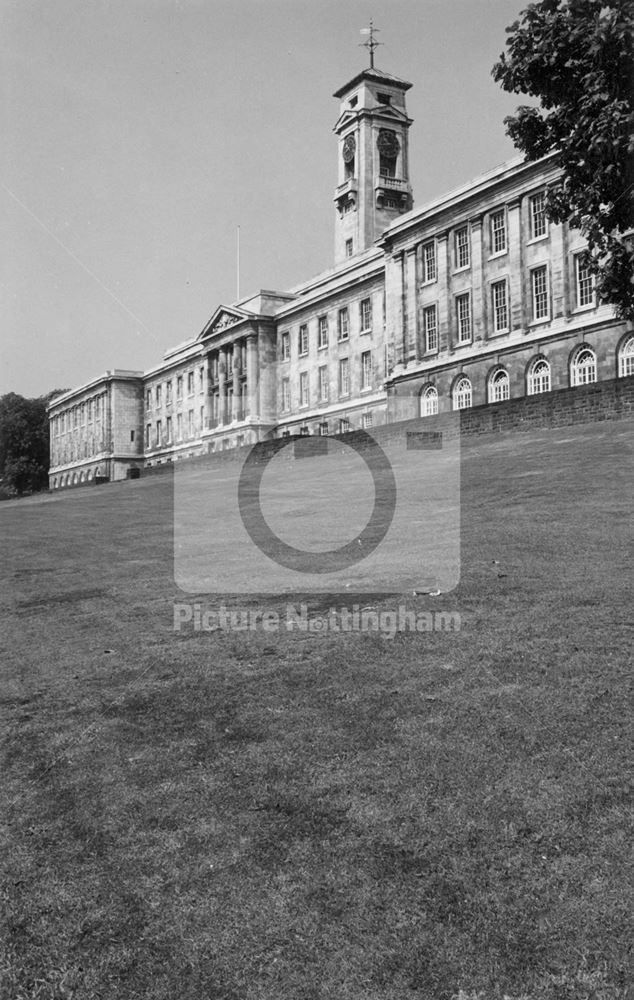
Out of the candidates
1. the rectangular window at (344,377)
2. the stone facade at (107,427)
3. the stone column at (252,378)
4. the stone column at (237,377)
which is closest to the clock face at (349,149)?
the stone column at (252,378)

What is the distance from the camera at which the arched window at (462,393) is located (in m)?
49.6

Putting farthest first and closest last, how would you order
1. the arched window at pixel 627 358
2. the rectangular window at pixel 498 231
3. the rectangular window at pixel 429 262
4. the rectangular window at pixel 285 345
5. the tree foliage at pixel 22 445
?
1. the tree foliage at pixel 22 445
2. the rectangular window at pixel 285 345
3. the rectangular window at pixel 429 262
4. the rectangular window at pixel 498 231
5. the arched window at pixel 627 358

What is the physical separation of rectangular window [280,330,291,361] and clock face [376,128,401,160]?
74.3 feet

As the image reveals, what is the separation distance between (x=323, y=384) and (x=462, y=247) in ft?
70.3

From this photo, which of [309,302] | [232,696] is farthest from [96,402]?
[232,696]

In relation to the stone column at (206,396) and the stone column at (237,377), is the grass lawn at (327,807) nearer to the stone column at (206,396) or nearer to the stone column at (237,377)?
the stone column at (237,377)

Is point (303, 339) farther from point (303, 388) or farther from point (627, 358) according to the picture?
point (627, 358)

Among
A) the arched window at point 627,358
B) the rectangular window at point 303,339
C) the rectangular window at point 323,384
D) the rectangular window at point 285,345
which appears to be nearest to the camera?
the arched window at point 627,358

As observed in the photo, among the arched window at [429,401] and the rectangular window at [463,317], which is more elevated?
the rectangular window at [463,317]

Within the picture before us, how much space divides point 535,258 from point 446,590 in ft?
134

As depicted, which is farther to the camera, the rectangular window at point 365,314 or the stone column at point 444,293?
the rectangular window at point 365,314

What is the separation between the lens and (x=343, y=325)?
67688mm

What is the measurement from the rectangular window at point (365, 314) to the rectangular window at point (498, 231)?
649 inches

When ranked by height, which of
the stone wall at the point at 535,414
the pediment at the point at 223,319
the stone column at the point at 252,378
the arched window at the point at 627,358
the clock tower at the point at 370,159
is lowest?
the stone wall at the point at 535,414
